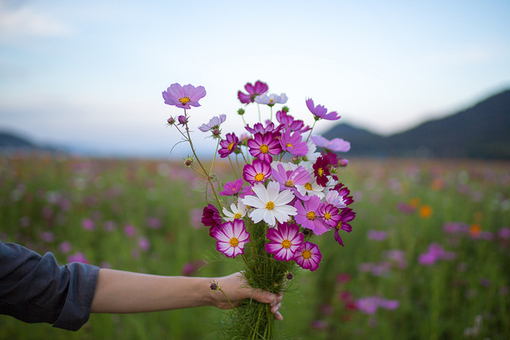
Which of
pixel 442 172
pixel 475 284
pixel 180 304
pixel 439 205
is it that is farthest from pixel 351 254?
pixel 442 172

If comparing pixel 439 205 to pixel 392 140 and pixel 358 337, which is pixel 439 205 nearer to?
pixel 358 337

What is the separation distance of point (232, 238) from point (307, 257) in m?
0.15

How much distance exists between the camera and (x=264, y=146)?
0.62 meters

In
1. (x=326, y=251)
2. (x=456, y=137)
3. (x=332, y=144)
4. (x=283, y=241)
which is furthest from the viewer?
(x=456, y=137)

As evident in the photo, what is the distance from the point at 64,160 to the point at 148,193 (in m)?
2.34

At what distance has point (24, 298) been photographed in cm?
81

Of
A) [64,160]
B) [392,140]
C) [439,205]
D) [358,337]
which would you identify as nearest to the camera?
[358,337]

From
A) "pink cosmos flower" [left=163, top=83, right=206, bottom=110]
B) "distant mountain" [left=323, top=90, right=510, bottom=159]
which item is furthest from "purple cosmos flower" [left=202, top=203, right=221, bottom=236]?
"distant mountain" [left=323, top=90, right=510, bottom=159]

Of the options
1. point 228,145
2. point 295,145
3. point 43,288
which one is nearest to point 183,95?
point 228,145

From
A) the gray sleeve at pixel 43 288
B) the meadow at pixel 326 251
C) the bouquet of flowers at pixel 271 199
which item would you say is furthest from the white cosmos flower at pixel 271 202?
the gray sleeve at pixel 43 288

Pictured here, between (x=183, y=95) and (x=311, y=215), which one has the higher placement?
(x=183, y=95)

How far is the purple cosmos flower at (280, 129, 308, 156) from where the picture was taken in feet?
2.02

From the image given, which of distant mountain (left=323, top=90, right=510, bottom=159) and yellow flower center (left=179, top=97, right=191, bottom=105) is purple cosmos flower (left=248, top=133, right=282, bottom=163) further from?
distant mountain (left=323, top=90, right=510, bottom=159)

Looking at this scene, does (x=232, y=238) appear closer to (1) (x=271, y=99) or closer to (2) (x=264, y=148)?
(2) (x=264, y=148)
